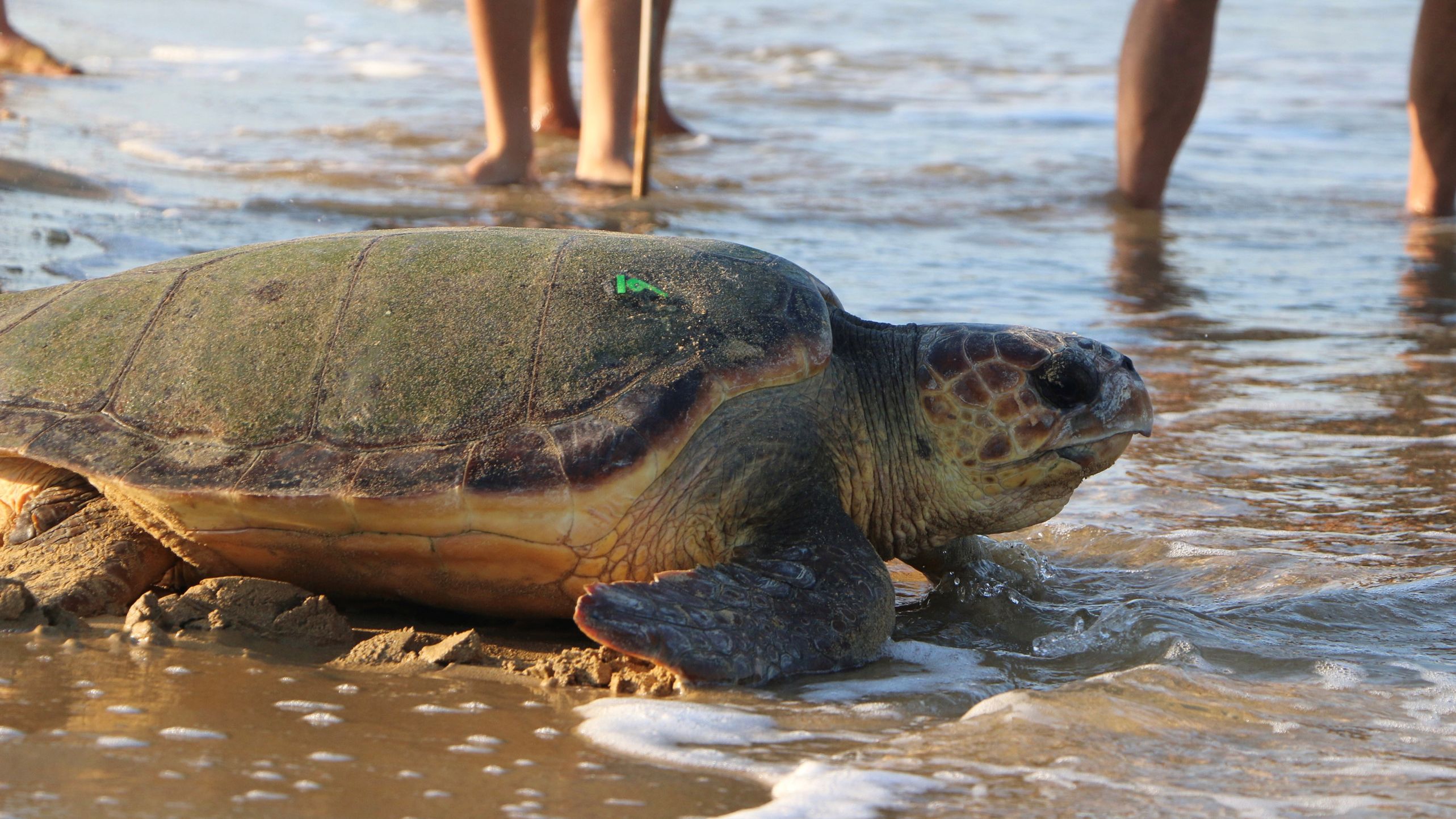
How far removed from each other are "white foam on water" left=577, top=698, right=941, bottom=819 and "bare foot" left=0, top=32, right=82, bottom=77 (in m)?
7.60

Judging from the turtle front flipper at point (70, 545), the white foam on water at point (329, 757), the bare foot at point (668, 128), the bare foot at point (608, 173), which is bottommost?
the white foam on water at point (329, 757)

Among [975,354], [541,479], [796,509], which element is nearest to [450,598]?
[541,479]

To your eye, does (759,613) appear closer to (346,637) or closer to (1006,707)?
(1006,707)

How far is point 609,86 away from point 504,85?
402 millimetres

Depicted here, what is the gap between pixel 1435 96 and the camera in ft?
18.2

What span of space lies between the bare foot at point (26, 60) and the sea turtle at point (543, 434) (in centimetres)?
636

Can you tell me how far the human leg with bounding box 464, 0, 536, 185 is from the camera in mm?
5234

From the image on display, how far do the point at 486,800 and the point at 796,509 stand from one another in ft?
2.78

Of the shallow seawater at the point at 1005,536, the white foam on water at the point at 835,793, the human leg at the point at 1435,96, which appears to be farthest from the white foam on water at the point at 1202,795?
the human leg at the point at 1435,96

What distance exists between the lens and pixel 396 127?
7070 millimetres

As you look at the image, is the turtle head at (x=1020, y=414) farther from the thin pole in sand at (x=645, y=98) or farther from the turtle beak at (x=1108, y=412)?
the thin pole in sand at (x=645, y=98)

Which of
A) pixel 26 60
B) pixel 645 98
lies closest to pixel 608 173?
pixel 645 98

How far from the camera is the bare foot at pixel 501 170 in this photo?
5.41 metres

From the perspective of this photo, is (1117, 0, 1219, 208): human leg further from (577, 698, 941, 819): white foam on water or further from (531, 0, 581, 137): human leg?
(577, 698, 941, 819): white foam on water
